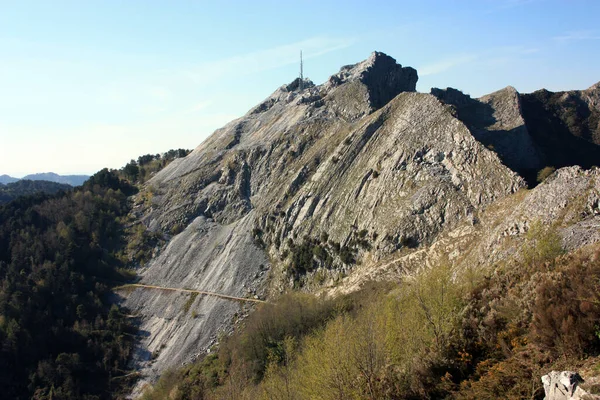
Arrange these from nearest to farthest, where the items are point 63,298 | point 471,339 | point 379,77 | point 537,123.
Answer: point 471,339 → point 63,298 → point 537,123 → point 379,77

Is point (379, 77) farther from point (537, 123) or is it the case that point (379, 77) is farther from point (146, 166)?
point (146, 166)

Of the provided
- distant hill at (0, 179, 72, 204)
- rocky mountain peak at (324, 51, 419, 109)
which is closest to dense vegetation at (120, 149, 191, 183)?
rocky mountain peak at (324, 51, 419, 109)

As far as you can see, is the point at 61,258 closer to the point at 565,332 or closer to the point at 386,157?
the point at 386,157

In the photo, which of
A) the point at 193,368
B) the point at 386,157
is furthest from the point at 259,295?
the point at 386,157

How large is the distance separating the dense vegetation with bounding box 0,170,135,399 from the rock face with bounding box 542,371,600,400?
4882cm

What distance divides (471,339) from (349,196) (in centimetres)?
3466

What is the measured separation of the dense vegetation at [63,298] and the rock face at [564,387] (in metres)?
48.8

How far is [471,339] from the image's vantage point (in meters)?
18.4

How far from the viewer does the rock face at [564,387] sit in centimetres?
1189

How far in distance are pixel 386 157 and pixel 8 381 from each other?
52331mm

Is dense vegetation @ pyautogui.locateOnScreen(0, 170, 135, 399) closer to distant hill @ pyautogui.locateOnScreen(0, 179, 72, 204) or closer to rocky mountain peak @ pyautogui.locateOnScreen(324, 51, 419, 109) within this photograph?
rocky mountain peak @ pyautogui.locateOnScreen(324, 51, 419, 109)

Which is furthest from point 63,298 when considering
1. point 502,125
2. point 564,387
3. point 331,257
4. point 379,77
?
point 502,125

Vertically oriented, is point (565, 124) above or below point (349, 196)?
above

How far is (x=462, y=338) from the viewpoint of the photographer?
1823cm
